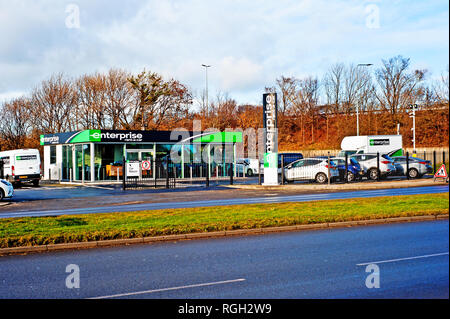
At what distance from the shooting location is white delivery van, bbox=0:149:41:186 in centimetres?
3422

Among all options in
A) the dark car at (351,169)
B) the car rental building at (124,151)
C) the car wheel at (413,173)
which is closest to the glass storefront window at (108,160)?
the car rental building at (124,151)

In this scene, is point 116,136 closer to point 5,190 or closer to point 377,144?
point 5,190

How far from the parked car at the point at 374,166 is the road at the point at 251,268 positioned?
22348 mm

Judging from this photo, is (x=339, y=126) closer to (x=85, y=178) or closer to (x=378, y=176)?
(x=378, y=176)

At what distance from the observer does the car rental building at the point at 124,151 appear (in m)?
36.5

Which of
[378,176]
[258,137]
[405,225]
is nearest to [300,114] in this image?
[258,137]

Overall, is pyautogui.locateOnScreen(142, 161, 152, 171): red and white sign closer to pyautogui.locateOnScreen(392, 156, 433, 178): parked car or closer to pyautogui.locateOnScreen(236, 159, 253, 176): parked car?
pyautogui.locateOnScreen(236, 159, 253, 176): parked car

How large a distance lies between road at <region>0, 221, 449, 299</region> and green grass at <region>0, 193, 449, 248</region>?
2.93 ft

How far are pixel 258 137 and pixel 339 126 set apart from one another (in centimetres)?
1068

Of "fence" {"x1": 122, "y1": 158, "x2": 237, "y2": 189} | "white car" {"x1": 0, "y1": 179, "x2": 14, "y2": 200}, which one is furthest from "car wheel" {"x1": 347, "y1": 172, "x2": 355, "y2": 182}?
"white car" {"x1": 0, "y1": 179, "x2": 14, "y2": 200}

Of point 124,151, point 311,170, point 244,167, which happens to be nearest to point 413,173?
point 311,170
